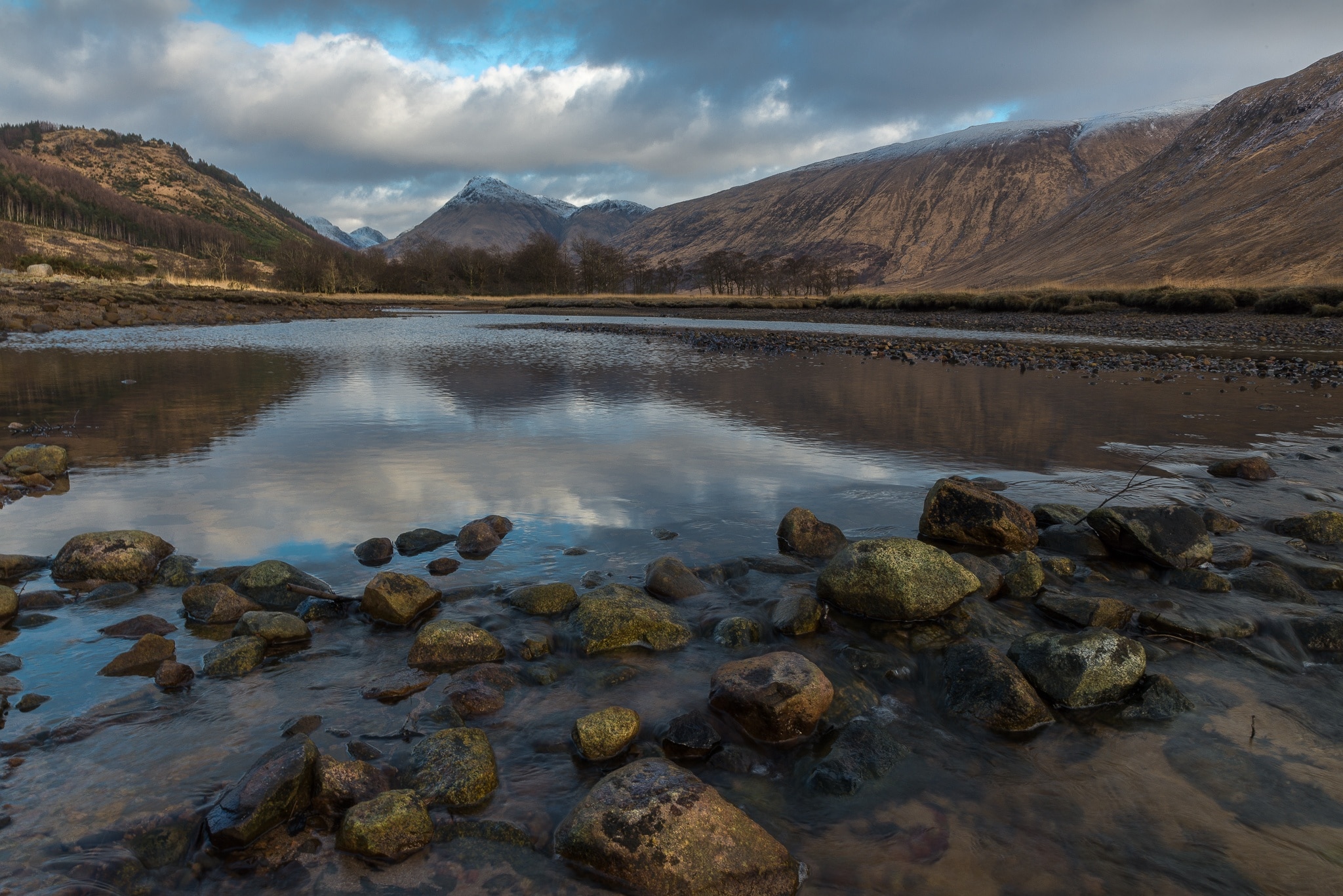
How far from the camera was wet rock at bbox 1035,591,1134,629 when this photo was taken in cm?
645

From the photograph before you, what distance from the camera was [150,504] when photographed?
910cm

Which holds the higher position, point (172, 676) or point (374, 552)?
point (374, 552)

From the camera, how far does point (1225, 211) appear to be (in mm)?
110688

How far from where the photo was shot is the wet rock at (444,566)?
7.40m

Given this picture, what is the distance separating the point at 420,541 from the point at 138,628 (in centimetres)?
276

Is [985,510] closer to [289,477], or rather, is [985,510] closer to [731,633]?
[731,633]

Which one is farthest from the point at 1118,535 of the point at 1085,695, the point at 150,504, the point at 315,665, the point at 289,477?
the point at 150,504

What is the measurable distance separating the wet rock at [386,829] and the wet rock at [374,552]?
4.05 metres

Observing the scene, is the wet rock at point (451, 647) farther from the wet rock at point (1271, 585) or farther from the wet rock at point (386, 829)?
the wet rock at point (1271, 585)

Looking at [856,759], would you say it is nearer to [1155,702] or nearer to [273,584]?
[1155,702]

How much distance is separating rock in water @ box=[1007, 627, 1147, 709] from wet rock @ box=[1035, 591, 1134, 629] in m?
0.73

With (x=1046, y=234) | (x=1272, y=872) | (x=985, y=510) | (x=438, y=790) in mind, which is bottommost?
(x=1272, y=872)

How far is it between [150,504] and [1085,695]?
11023 millimetres

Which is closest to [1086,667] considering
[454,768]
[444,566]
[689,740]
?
[689,740]
